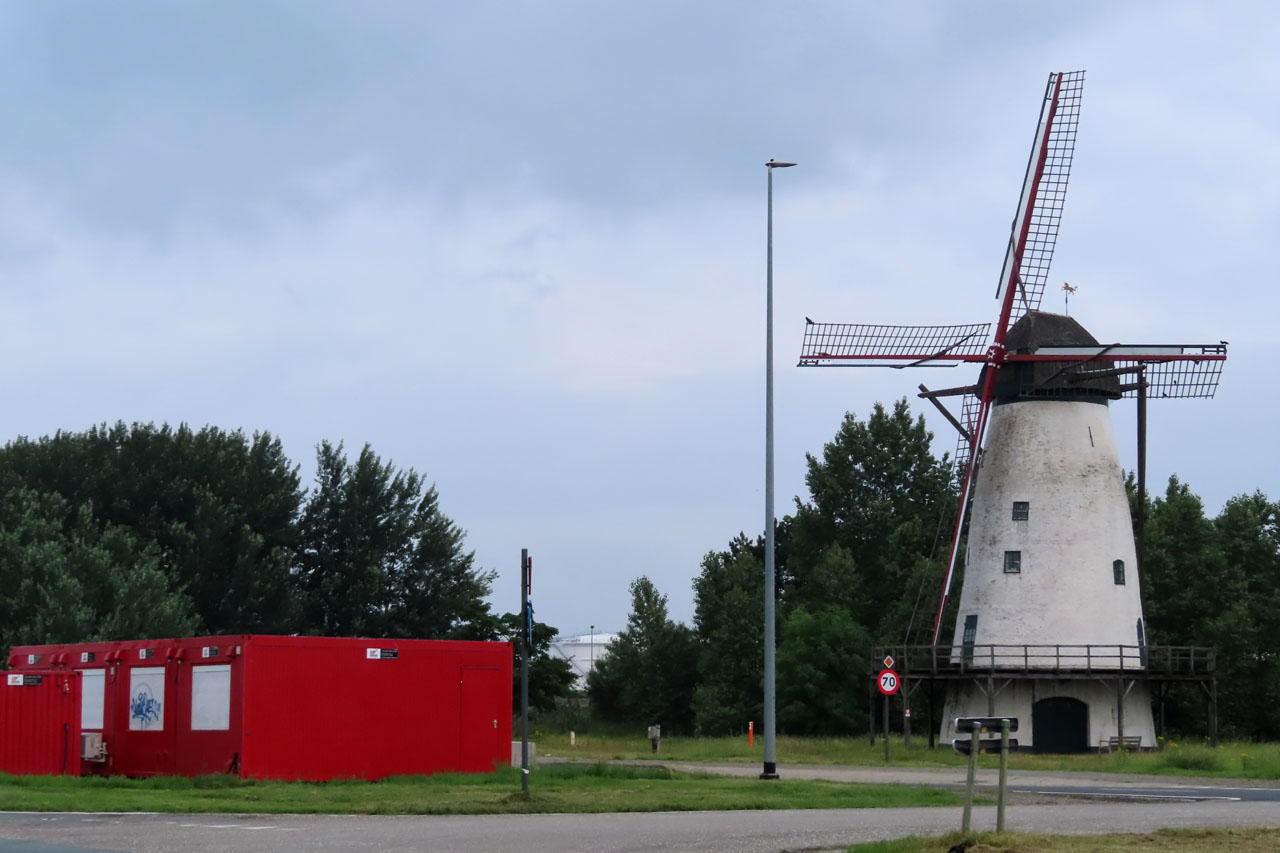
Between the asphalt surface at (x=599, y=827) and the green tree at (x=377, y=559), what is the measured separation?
55.9 m

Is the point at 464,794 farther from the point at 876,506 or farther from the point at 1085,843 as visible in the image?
the point at 876,506

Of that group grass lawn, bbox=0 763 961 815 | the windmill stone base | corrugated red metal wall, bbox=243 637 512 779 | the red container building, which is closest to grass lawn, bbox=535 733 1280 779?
the windmill stone base

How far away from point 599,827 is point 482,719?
16.5m

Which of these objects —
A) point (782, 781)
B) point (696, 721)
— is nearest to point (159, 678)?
point (782, 781)

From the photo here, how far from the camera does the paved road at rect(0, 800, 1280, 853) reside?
18422mm

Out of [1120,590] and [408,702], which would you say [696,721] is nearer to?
[1120,590]

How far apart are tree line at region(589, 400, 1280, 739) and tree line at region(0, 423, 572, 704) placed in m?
14.5

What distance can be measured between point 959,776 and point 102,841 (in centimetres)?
2441

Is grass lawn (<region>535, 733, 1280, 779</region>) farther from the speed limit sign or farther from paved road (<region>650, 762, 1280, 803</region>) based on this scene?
the speed limit sign

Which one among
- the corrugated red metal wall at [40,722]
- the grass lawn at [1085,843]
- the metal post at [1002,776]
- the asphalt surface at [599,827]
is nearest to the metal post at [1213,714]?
the asphalt surface at [599,827]

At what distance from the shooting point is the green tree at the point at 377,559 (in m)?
80.3

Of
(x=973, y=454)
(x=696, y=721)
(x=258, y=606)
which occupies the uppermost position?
(x=973, y=454)

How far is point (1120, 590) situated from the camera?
179 feet

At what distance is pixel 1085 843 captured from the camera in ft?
57.6
